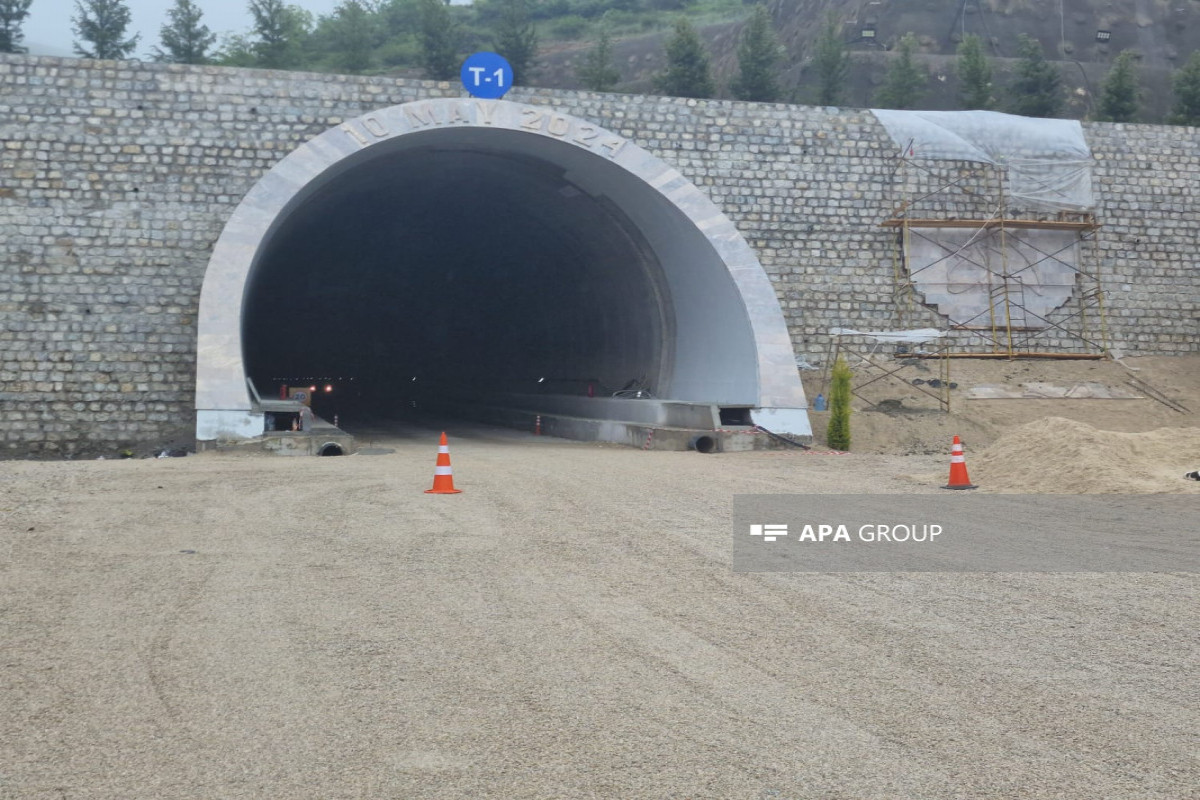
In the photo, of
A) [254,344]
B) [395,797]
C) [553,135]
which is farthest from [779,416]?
[254,344]

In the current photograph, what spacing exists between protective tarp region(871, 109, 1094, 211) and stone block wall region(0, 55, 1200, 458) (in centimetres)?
391

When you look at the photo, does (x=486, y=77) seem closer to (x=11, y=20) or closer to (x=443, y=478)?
(x=443, y=478)

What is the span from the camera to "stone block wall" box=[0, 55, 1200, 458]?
63.2ft

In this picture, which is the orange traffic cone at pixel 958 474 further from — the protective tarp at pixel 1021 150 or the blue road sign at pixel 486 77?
the protective tarp at pixel 1021 150

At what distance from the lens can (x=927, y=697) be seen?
4.63 metres

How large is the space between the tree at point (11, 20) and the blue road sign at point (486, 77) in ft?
104

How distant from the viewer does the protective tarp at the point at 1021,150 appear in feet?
83.1

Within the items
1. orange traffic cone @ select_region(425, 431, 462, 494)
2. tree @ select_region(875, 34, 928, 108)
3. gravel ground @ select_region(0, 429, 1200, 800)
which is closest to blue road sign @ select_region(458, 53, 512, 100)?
orange traffic cone @ select_region(425, 431, 462, 494)

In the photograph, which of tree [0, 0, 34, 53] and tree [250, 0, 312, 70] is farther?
tree [250, 0, 312, 70]

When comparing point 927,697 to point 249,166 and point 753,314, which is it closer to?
point 753,314

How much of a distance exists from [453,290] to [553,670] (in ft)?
91.4
